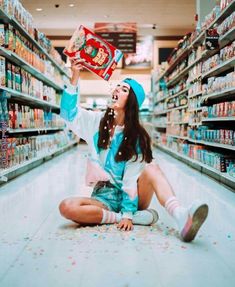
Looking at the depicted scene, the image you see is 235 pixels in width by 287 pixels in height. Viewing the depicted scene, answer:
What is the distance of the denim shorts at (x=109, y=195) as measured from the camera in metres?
2.68

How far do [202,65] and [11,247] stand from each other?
4.37m

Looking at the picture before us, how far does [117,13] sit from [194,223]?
10393mm

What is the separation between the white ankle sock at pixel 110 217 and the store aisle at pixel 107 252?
0.16ft

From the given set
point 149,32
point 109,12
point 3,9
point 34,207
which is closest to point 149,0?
point 109,12

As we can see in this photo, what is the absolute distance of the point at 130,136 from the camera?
2602 mm

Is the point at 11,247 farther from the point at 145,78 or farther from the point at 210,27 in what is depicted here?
the point at 145,78

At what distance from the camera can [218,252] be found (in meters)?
2.12

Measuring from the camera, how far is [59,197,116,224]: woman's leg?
2.48 meters

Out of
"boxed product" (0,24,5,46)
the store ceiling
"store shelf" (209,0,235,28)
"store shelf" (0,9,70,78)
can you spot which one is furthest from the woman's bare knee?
the store ceiling

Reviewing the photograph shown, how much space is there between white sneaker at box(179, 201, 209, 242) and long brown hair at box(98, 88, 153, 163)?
19.5 inches

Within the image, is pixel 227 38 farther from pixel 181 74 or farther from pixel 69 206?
pixel 181 74

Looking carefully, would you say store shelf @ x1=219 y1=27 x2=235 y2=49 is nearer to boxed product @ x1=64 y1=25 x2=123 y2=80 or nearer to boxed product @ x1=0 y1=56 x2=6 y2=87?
boxed product @ x1=64 y1=25 x2=123 y2=80

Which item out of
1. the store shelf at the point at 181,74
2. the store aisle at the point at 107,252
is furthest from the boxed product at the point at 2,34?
the store shelf at the point at 181,74

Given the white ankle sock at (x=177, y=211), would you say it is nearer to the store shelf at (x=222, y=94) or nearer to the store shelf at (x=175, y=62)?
the store shelf at (x=222, y=94)
